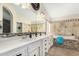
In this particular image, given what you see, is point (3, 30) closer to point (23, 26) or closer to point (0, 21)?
point (0, 21)

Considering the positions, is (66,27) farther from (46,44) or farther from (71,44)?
(46,44)

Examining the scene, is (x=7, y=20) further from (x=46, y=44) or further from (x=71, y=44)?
(x=71, y=44)

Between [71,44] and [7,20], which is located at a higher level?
[7,20]

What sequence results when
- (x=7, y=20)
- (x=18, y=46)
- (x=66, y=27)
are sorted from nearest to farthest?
1. (x=18, y=46)
2. (x=7, y=20)
3. (x=66, y=27)

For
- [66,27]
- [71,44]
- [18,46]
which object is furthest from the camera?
[71,44]

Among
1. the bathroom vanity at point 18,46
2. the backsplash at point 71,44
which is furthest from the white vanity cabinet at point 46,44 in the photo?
the bathroom vanity at point 18,46

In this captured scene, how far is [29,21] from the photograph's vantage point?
172 cm

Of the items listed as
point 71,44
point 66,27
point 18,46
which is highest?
point 66,27

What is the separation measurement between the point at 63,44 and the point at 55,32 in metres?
0.37

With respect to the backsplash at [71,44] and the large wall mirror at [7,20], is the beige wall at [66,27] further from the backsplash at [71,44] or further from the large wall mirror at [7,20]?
the large wall mirror at [7,20]

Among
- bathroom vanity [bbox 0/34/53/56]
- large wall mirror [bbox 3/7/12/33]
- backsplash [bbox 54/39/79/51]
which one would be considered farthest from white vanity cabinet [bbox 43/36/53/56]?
large wall mirror [bbox 3/7/12/33]

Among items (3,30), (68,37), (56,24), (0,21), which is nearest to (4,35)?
(3,30)

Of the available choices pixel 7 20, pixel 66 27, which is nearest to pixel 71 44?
pixel 66 27

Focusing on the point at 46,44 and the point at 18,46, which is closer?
the point at 18,46
